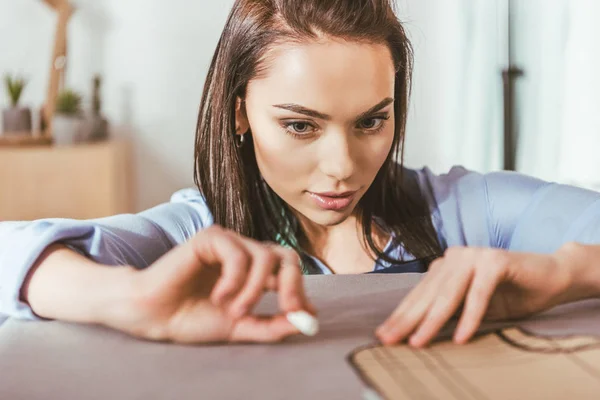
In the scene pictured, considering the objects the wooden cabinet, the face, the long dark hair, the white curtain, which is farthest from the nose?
the white curtain

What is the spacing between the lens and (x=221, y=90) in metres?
0.88

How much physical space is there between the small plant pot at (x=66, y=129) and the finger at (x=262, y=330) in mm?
1909

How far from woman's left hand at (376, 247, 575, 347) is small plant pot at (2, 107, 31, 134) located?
6.57 ft

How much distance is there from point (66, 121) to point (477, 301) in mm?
1971

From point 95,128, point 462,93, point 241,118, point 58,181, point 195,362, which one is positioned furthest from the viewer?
point 462,93

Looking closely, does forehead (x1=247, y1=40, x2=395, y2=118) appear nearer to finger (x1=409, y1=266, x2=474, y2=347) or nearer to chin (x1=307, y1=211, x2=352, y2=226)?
chin (x1=307, y1=211, x2=352, y2=226)

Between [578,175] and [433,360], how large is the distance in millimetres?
2006

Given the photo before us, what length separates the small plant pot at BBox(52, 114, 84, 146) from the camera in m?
2.23

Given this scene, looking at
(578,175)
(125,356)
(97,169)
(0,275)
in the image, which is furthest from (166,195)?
(125,356)

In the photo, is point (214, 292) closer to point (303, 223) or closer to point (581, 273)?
point (581, 273)

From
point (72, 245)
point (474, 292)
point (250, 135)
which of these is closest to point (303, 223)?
point (250, 135)

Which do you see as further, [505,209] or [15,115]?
[15,115]

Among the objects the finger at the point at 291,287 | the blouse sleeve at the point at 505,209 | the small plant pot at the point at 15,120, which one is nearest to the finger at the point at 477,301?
the finger at the point at 291,287

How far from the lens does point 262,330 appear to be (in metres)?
0.46
